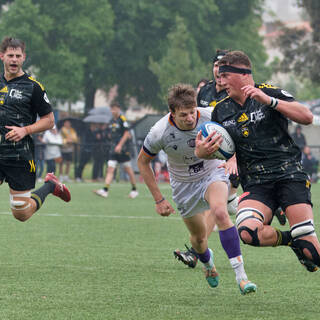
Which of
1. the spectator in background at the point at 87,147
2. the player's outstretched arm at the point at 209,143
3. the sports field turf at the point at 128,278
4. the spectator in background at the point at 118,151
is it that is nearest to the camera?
the sports field turf at the point at 128,278

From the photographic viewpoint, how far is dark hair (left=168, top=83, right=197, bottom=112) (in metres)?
6.88

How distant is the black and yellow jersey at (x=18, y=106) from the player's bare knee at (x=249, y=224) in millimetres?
2984

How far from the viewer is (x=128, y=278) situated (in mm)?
7547

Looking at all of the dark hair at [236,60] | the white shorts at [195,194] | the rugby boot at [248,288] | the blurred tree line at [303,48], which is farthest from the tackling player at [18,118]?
the blurred tree line at [303,48]

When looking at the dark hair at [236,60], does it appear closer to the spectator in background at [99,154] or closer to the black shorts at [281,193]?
the black shorts at [281,193]

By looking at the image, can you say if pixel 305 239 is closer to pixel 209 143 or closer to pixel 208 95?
pixel 209 143

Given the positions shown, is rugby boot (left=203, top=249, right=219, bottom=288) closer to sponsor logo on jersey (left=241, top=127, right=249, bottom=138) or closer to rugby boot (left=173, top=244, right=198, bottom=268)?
rugby boot (left=173, top=244, right=198, bottom=268)

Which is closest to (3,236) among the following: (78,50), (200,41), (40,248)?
(40,248)

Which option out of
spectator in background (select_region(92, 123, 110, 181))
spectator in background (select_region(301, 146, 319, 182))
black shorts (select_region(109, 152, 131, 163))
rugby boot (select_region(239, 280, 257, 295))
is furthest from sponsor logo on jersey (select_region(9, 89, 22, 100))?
spectator in background (select_region(301, 146, 319, 182))

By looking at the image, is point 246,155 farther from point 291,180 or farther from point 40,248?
point 40,248

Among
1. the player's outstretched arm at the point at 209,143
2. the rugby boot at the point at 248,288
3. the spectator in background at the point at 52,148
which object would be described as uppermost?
the player's outstretched arm at the point at 209,143

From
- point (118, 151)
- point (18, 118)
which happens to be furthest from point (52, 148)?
point (18, 118)

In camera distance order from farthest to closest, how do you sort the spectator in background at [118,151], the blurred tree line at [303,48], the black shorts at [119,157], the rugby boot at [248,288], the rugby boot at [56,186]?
1. the blurred tree line at [303,48]
2. the black shorts at [119,157]
3. the spectator in background at [118,151]
4. the rugby boot at [56,186]
5. the rugby boot at [248,288]

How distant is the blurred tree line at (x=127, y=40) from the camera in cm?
4000
